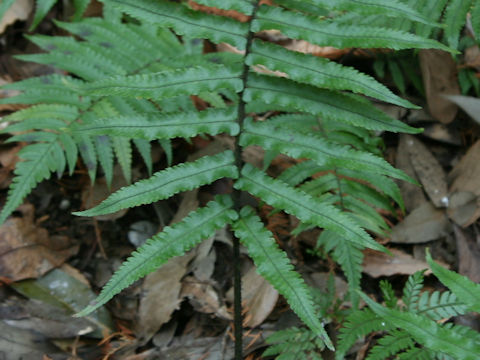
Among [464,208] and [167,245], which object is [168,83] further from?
[464,208]

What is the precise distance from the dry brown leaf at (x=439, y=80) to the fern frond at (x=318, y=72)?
146cm

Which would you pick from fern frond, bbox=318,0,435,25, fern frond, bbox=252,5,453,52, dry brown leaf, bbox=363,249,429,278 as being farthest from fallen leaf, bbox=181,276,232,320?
fern frond, bbox=318,0,435,25

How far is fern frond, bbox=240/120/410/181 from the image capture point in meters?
1.90

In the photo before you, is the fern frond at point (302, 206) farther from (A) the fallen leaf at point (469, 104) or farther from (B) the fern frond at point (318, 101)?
(A) the fallen leaf at point (469, 104)

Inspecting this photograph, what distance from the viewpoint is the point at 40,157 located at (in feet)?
8.87

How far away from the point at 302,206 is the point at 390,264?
1.25 meters

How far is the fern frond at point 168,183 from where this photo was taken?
6.09 ft

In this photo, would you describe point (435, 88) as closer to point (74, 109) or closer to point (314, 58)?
point (314, 58)

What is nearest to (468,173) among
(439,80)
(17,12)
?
(439,80)

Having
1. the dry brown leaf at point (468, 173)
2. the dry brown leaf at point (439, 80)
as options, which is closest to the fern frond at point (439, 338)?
the dry brown leaf at point (468, 173)

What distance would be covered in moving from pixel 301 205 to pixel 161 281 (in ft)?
4.17

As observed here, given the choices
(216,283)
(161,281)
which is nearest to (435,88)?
(216,283)

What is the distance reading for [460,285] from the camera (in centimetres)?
181

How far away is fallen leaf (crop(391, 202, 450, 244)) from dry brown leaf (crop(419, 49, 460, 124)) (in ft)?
2.21
